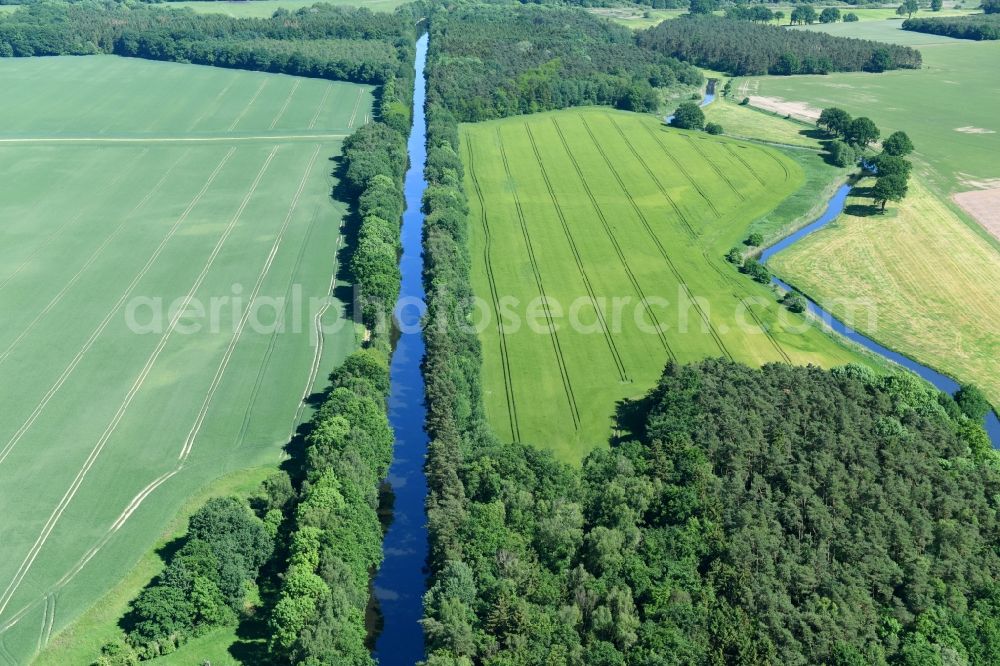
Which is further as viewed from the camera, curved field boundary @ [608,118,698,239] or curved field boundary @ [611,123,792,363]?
curved field boundary @ [608,118,698,239]

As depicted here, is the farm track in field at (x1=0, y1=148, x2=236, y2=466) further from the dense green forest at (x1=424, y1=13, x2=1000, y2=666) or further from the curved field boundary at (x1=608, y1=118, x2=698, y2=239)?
the curved field boundary at (x1=608, y1=118, x2=698, y2=239)

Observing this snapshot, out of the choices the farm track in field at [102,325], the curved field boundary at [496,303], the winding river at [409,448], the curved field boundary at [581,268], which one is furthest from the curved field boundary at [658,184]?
the farm track in field at [102,325]

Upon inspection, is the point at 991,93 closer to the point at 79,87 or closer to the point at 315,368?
the point at 315,368

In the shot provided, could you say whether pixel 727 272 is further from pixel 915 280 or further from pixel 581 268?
pixel 915 280

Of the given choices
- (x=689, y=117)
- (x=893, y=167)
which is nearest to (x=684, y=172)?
(x=689, y=117)

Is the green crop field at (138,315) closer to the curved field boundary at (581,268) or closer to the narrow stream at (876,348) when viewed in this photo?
the curved field boundary at (581,268)

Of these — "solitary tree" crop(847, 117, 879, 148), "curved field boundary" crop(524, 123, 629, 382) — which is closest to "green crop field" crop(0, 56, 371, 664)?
"curved field boundary" crop(524, 123, 629, 382)
